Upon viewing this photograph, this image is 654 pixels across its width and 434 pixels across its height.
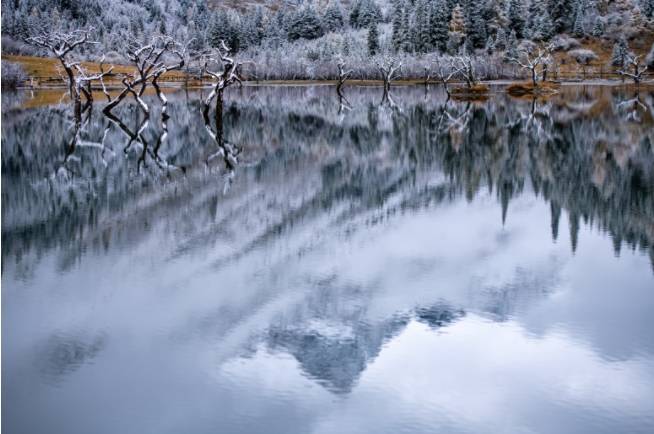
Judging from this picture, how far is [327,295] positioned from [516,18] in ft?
440

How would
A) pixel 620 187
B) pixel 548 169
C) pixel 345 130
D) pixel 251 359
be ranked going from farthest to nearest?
1. pixel 345 130
2. pixel 548 169
3. pixel 620 187
4. pixel 251 359

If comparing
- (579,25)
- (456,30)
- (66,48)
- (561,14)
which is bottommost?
(66,48)

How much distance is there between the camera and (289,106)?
64.6 meters

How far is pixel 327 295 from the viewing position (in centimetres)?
1377

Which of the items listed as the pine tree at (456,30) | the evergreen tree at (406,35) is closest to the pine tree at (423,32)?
the evergreen tree at (406,35)

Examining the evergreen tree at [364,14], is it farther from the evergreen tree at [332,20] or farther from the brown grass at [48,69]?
the brown grass at [48,69]

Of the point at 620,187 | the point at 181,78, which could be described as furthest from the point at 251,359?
the point at 181,78

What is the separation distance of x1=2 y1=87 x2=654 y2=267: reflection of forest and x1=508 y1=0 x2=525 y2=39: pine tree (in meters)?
94.6

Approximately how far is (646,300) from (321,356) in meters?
6.06

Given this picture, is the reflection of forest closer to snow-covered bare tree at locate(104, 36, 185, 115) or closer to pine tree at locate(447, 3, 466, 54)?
snow-covered bare tree at locate(104, 36, 185, 115)

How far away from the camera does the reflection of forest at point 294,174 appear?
1930 centimetres

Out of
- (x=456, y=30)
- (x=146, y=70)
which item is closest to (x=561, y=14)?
(x=456, y=30)

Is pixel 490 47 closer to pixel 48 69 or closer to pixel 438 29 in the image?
pixel 438 29

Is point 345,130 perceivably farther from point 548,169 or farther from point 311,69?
point 311,69
